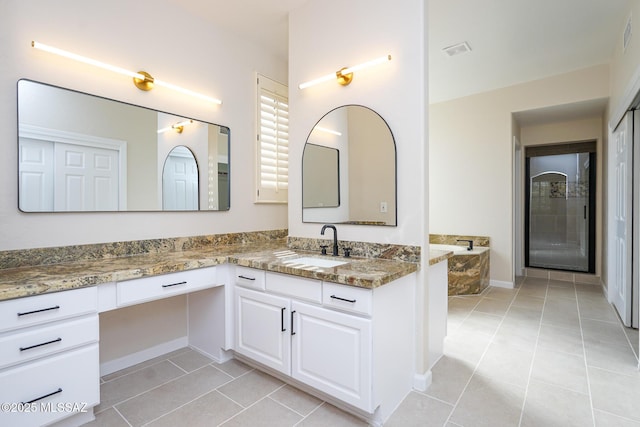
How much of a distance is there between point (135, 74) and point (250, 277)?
67.1 inches

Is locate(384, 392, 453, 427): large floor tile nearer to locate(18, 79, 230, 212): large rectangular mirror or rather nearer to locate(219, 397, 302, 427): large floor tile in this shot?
locate(219, 397, 302, 427): large floor tile

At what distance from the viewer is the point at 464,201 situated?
15.9 ft

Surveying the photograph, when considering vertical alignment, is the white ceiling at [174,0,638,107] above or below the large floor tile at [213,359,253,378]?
above

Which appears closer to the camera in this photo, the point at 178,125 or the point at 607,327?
the point at 178,125

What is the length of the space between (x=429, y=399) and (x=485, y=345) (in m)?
1.05

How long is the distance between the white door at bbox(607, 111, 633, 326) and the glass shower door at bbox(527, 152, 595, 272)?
121 cm

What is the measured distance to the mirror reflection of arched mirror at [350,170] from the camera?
2.21 meters

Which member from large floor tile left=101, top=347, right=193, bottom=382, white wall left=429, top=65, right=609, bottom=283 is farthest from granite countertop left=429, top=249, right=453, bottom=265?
white wall left=429, top=65, right=609, bottom=283

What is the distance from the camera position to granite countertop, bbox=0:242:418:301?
1.55 metres

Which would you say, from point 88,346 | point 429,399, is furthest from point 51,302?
point 429,399

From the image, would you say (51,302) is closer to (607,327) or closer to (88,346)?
(88,346)

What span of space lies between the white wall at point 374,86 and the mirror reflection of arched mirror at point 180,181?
0.83 metres

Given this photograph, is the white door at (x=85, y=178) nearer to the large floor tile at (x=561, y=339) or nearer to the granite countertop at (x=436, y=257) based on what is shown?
the granite countertop at (x=436, y=257)

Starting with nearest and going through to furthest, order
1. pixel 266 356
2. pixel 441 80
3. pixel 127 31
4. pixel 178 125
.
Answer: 1. pixel 266 356
2. pixel 127 31
3. pixel 178 125
4. pixel 441 80
